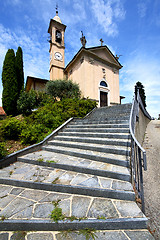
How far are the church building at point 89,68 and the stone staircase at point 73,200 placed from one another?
10.4 m

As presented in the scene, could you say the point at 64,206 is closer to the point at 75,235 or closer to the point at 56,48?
the point at 75,235

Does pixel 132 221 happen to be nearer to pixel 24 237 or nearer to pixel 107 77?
pixel 24 237

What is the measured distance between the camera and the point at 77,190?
6.70ft

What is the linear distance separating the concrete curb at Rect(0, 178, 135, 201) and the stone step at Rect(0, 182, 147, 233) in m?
0.06

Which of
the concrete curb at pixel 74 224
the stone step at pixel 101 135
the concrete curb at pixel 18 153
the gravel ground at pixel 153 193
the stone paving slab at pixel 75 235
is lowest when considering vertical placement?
the gravel ground at pixel 153 193

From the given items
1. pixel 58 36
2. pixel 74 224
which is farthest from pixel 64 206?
pixel 58 36

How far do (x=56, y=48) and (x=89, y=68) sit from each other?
6949 mm

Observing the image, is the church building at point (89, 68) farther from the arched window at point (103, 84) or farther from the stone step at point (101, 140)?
the stone step at point (101, 140)

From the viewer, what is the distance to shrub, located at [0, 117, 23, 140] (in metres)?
4.54

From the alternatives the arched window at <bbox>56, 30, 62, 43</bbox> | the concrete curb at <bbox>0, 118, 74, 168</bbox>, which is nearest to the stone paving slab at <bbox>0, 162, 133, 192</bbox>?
the concrete curb at <bbox>0, 118, 74, 168</bbox>

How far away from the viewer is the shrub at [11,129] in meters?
4.54

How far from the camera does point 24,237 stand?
4.70 feet

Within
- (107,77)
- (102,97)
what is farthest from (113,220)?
(107,77)

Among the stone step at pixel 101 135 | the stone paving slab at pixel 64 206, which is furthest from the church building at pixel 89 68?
the stone paving slab at pixel 64 206
